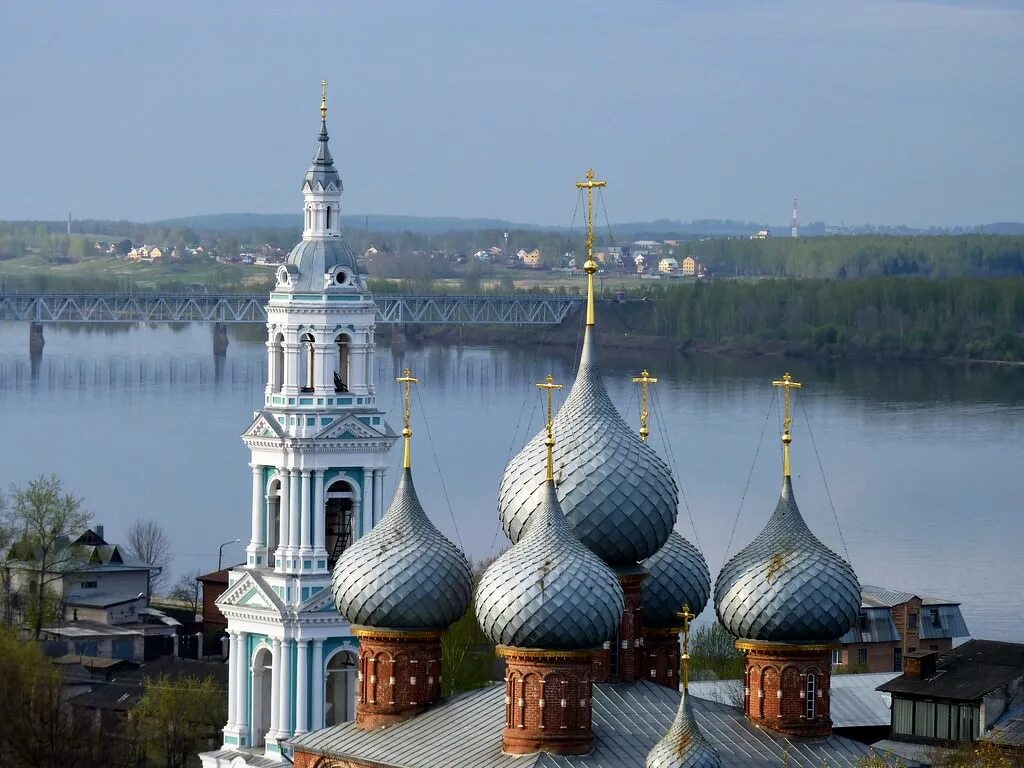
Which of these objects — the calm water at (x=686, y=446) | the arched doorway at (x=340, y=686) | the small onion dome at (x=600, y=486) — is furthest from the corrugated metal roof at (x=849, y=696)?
the small onion dome at (x=600, y=486)

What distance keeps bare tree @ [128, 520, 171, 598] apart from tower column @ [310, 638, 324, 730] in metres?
8.44

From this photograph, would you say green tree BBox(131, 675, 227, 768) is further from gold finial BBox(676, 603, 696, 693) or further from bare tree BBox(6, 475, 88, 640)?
gold finial BBox(676, 603, 696, 693)

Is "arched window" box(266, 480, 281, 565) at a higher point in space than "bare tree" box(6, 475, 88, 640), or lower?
higher

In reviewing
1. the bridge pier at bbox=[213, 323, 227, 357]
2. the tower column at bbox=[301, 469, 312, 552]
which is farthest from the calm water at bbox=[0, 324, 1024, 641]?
the tower column at bbox=[301, 469, 312, 552]

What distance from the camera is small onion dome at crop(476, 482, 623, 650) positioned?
35.0 ft


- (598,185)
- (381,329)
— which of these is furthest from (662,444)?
(381,329)

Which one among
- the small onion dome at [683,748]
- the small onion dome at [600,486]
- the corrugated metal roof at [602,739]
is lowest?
the corrugated metal roof at [602,739]

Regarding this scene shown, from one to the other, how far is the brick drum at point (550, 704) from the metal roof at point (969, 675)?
16.5 ft

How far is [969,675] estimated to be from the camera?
623 inches

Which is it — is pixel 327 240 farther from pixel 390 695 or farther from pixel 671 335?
pixel 671 335

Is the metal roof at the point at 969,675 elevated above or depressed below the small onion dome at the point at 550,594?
below

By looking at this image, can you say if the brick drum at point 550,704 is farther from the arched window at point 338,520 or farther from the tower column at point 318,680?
the arched window at point 338,520

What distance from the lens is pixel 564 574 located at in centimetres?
1072

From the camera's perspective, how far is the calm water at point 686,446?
82.8 feet
